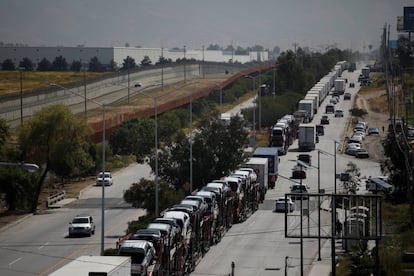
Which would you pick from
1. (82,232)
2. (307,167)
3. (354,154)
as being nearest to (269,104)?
(354,154)

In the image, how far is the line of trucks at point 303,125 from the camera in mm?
77312

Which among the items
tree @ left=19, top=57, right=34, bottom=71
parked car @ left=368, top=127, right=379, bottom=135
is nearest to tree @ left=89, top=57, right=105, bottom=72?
tree @ left=19, top=57, right=34, bottom=71

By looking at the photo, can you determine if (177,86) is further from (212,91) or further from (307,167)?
(307,167)

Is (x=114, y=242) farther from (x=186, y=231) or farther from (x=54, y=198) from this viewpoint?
(x=54, y=198)

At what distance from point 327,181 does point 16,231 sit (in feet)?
75.9

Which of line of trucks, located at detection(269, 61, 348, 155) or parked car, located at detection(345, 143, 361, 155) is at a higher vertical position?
line of trucks, located at detection(269, 61, 348, 155)

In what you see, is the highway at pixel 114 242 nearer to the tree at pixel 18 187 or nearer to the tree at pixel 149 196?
the tree at pixel 18 187

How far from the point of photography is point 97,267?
23234 millimetres

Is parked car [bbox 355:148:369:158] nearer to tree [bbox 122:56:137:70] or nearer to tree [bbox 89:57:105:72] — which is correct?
tree [bbox 122:56:137:70]

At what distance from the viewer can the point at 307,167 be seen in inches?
2645

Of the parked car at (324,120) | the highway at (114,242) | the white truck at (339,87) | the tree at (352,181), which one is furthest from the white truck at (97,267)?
the white truck at (339,87)

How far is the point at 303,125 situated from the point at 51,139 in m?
30.1

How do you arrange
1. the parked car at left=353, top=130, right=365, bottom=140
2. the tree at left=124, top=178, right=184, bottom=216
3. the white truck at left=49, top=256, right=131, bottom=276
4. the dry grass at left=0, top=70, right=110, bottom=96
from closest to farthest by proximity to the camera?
the white truck at left=49, top=256, right=131, bottom=276
the tree at left=124, top=178, right=184, bottom=216
the parked car at left=353, top=130, right=365, bottom=140
the dry grass at left=0, top=70, right=110, bottom=96

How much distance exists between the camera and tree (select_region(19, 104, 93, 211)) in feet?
172
